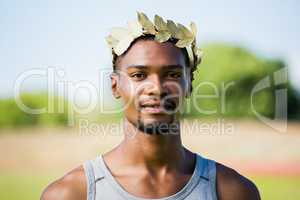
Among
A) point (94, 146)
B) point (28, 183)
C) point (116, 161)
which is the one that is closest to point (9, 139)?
point (94, 146)

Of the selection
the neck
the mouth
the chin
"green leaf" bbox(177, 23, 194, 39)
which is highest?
"green leaf" bbox(177, 23, 194, 39)

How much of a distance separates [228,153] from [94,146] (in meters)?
6.75

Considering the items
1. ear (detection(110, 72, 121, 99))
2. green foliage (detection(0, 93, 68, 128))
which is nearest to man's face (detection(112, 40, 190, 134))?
ear (detection(110, 72, 121, 99))

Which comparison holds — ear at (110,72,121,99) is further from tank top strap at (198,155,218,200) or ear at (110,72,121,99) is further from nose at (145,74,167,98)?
tank top strap at (198,155,218,200)

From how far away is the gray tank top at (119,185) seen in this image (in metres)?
3.58

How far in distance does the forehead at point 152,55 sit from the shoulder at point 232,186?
0.70m

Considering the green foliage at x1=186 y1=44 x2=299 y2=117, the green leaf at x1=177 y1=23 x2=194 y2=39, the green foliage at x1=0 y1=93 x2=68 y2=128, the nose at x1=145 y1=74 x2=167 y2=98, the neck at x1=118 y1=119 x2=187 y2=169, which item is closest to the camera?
the nose at x1=145 y1=74 x2=167 y2=98

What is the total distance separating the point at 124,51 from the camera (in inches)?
147

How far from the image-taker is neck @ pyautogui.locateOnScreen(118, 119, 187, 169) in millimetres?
3656

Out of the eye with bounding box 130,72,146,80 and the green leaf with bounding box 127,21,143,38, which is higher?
the green leaf with bounding box 127,21,143,38

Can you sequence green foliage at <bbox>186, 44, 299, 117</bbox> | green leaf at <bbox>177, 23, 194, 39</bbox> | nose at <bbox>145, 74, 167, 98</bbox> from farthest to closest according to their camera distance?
green foliage at <bbox>186, 44, 299, 117</bbox> < green leaf at <bbox>177, 23, 194, 39</bbox> < nose at <bbox>145, 74, 167, 98</bbox>

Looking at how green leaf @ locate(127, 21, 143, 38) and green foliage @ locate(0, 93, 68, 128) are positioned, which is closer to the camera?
green leaf @ locate(127, 21, 143, 38)

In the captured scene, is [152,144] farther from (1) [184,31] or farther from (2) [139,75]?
(1) [184,31]

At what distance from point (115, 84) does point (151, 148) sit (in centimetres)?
48
